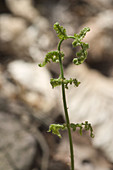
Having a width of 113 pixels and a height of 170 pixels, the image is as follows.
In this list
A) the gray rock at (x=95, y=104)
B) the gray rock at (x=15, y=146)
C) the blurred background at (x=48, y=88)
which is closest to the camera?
the gray rock at (x=15, y=146)

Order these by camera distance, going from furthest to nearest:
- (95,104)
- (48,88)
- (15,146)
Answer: (48,88) < (95,104) < (15,146)

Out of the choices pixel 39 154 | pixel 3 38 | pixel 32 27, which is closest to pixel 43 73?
pixel 3 38

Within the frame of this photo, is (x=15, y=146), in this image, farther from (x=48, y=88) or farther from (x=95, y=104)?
(x=48, y=88)

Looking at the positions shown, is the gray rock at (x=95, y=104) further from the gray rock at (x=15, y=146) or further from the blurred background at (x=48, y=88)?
the gray rock at (x=15, y=146)

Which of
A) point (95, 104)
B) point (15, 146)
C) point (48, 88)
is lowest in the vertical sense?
point (15, 146)

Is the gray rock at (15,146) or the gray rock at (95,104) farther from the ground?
the gray rock at (95,104)

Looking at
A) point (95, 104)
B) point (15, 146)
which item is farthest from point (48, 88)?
point (15, 146)

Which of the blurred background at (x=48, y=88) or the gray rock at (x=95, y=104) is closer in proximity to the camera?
the blurred background at (x=48, y=88)

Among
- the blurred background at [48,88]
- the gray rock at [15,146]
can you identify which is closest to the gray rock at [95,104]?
the blurred background at [48,88]

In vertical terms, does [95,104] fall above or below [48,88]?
below
